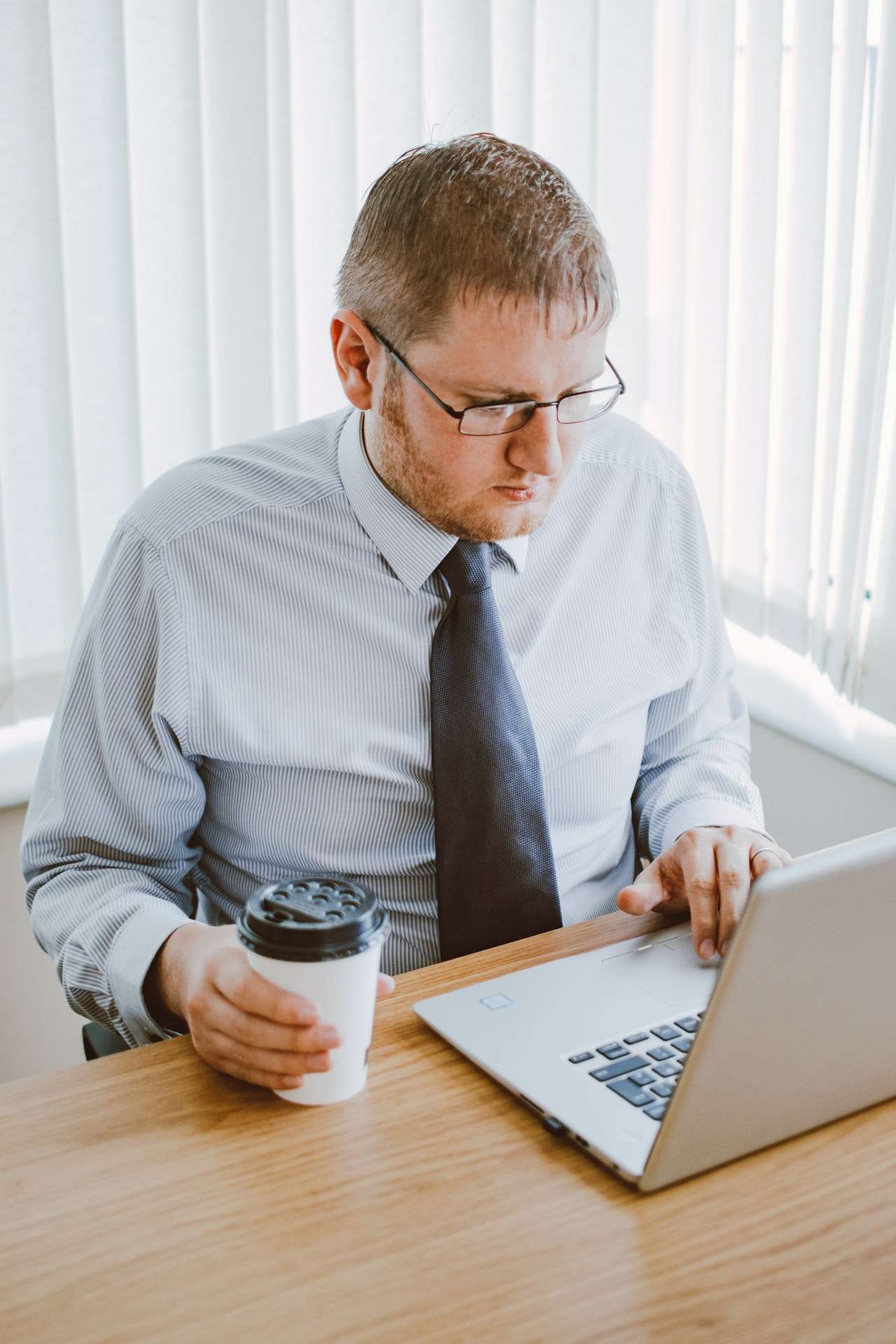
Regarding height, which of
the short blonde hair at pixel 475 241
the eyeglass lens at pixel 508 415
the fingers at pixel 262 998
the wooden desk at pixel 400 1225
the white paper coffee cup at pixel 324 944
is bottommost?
the wooden desk at pixel 400 1225

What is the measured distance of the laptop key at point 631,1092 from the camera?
87 centimetres

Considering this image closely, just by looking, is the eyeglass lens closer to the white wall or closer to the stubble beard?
the stubble beard

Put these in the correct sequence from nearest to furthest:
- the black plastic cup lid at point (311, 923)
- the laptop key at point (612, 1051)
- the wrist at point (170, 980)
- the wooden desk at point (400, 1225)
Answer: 1. the wooden desk at point (400, 1225)
2. the black plastic cup lid at point (311, 923)
3. the laptop key at point (612, 1051)
4. the wrist at point (170, 980)

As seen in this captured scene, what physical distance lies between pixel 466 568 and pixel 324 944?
57 cm

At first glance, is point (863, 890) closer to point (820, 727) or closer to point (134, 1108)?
point (134, 1108)

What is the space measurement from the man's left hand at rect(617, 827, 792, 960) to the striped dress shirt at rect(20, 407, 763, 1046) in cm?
14

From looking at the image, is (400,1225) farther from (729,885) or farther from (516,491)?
(516,491)

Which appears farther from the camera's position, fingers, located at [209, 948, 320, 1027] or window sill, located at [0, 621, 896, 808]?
window sill, located at [0, 621, 896, 808]

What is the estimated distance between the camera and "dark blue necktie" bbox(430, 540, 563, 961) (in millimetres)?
1237

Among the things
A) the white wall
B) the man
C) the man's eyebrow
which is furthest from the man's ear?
the white wall

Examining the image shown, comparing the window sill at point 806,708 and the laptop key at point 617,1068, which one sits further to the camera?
the window sill at point 806,708

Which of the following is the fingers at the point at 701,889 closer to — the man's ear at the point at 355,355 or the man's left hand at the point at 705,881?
the man's left hand at the point at 705,881

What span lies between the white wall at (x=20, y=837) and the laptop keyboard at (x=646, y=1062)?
115 cm

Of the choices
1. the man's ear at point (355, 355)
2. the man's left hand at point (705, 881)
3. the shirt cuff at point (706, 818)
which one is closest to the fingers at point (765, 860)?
the man's left hand at point (705, 881)
